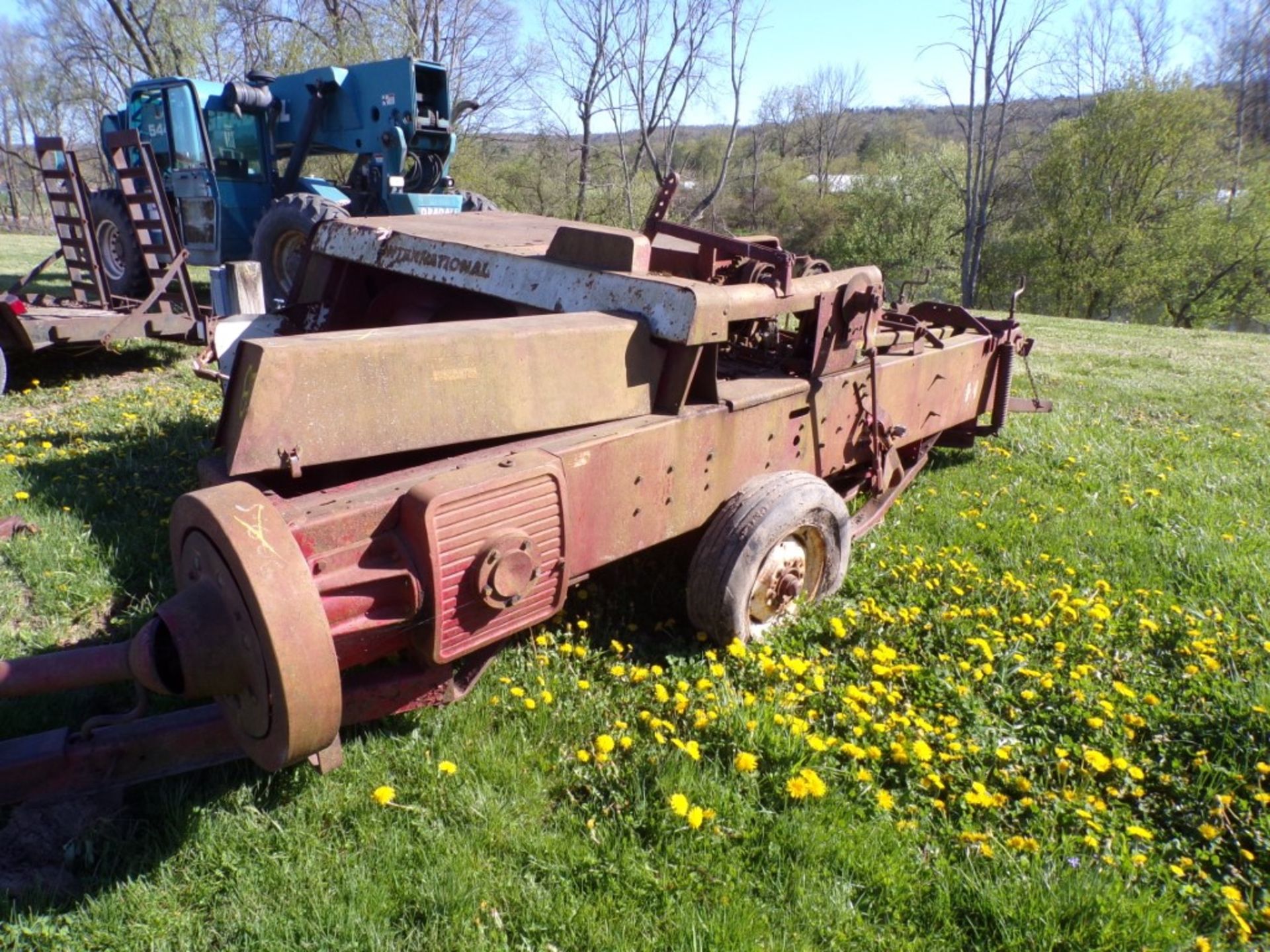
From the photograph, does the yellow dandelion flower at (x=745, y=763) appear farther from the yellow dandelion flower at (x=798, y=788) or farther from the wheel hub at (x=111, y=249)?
the wheel hub at (x=111, y=249)

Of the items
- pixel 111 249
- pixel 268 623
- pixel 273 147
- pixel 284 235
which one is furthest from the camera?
pixel 273 147

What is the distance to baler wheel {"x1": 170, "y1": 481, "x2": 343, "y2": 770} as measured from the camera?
1.78 meters

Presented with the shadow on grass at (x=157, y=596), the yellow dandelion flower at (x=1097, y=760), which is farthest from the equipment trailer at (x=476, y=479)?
the yellow dandelion flower at (x=1097, y=760)

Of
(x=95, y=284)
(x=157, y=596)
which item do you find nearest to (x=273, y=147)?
(x=95, y=284)

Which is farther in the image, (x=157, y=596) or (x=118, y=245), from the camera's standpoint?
(x=118, y=245)

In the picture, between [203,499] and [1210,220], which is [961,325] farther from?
[1210,220]

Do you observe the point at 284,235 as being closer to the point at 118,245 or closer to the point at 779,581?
the point at 118,245

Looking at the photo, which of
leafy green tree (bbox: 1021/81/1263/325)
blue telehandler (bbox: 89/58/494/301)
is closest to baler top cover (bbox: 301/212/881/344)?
blue telehandler (bbox: 89/58/494/301)

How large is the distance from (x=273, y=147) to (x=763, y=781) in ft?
33.4

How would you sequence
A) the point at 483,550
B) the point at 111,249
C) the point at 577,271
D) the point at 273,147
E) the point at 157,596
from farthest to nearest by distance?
the point at 273,147
the point at 111,249
the point at 157,596
the point at 577,271
the point at 483,550

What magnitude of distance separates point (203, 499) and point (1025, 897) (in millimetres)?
2110

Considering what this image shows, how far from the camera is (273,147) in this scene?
33.6 feet

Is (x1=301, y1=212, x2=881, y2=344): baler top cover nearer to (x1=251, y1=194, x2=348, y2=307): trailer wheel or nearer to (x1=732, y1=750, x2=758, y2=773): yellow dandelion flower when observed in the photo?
(x1=732, y1=750, x2=758, y2=773): yellow dandelion flower

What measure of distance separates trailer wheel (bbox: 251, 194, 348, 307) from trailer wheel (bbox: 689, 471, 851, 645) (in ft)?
20.2
